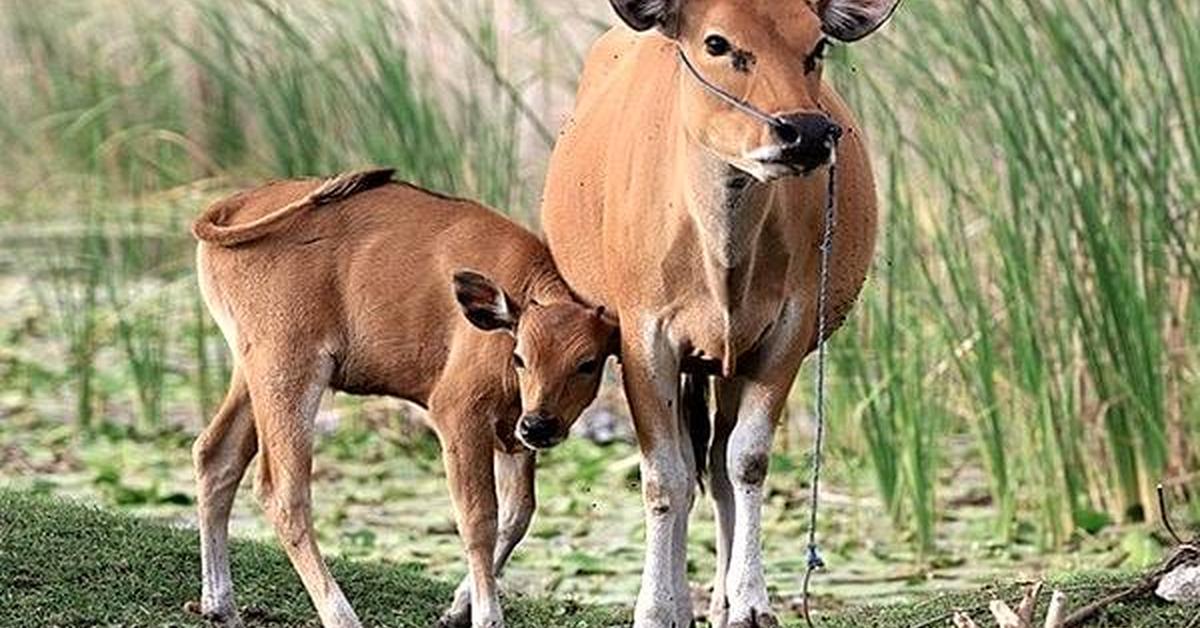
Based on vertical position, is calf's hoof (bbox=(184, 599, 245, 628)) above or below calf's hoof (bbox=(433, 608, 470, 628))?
above

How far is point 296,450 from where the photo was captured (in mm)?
5598

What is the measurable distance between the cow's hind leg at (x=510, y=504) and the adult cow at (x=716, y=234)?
1.20 feet

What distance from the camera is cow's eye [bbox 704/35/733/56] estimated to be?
4.79 metres

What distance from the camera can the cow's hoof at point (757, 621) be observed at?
5.13 meters

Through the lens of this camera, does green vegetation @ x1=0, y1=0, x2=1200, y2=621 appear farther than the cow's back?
Yes

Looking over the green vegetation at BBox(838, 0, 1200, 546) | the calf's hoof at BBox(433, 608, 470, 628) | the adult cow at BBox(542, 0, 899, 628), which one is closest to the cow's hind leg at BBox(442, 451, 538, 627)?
the calf's hoof at BBox(433, 608, 470, 628)

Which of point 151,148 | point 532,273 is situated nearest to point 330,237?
point 532,273

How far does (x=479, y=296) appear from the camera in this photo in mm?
5395

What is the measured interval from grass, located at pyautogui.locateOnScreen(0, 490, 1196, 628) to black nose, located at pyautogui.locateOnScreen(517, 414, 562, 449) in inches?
39.8

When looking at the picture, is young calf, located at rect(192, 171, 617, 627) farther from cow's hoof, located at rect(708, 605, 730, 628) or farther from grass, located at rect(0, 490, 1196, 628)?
cow's hoof, located at rect(708, 605, 730, 628)

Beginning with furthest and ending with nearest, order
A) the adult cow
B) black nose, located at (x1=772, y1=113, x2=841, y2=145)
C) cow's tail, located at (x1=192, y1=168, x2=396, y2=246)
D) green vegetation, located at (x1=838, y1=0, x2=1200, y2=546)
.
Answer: green vegetation, located at (x1=838, y1=0, x2=1200, y2=546) < cow's tail, located at (x1=192, y1=168, x2=396, y2=246) < the adult cow < black nose, located at (x1=772, y1=113, x2=841, y2=145)

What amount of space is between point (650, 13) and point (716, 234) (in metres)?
0.42

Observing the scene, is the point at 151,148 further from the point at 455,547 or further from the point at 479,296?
the point at 479,296

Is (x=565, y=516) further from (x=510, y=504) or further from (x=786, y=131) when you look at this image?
(x=786, y=131)
